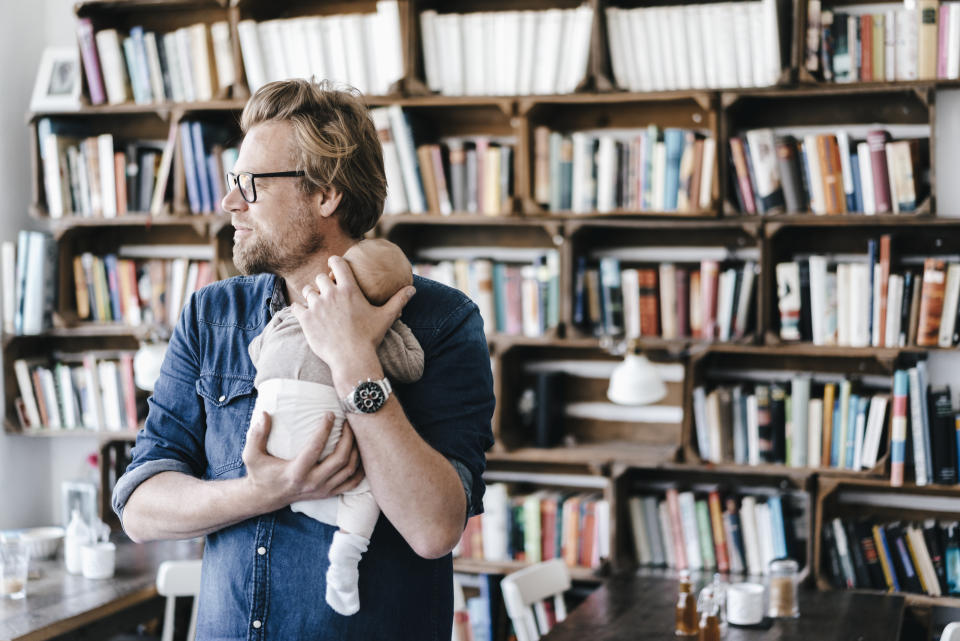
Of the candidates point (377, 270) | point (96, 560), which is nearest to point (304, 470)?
point (377, 270)

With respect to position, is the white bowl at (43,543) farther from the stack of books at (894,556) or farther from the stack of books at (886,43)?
the stack of books at (886,43)

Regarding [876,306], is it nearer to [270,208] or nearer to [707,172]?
[707,172]

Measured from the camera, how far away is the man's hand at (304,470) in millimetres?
1375

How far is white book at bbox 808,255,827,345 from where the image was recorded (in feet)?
11.2

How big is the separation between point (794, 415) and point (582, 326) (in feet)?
2.50

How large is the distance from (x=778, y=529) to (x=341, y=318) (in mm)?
2484

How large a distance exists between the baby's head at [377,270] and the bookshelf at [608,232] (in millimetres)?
2092

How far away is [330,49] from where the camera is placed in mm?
3836

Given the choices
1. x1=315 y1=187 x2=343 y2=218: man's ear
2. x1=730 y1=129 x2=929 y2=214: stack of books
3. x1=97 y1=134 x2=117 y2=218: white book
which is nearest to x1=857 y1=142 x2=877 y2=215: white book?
x1=730 y1=129 x2=929 y2=214: stack of books

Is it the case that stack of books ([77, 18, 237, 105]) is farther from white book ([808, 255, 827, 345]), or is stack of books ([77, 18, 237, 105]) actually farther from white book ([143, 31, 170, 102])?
white book ([808, 255, 827, 345])

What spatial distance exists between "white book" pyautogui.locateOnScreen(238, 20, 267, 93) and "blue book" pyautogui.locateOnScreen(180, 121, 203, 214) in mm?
318

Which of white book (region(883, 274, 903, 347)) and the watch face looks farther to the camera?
white book (region(883, 274, 903, 347))

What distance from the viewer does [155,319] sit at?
13.6 feet

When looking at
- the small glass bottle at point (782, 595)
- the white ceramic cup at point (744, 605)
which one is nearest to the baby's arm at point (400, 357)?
the white ceramic cup at point (744, 605)
